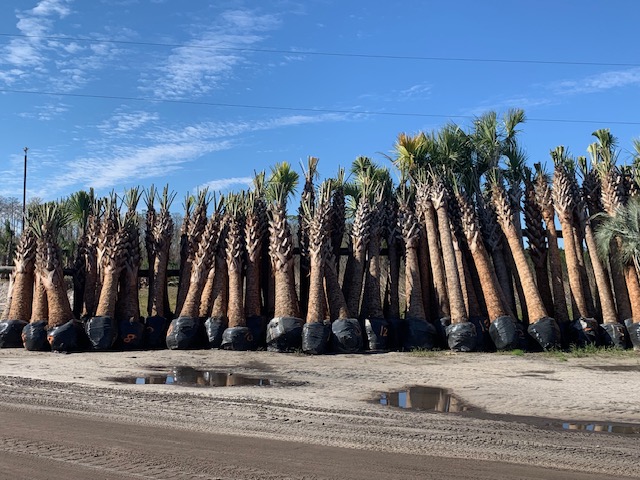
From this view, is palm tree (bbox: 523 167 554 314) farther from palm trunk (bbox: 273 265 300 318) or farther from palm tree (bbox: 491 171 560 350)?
palm trunk (bbox: 273 265 300 318)

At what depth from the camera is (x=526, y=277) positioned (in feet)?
51.9

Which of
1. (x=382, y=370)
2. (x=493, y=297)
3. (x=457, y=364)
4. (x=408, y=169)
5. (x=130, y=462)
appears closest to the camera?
(x=130, y=462)

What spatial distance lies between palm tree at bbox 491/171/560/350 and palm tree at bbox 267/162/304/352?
625 cm

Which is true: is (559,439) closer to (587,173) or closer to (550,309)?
(550,309)

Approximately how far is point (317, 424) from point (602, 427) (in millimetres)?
3595

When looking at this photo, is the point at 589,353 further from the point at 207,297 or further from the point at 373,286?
the point at 207,297

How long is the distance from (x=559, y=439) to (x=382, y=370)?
242 inches

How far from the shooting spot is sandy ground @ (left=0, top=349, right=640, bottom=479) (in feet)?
16.3

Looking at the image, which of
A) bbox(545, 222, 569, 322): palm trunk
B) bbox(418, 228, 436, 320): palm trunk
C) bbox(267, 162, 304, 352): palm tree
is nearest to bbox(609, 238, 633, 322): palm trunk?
bbox(545, 222, 569, 322): palm trunk

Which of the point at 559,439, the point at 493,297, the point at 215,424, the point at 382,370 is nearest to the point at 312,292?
the point at 382,370

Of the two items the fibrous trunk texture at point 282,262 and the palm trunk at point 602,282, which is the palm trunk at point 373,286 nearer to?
the fibrous trunk texture at point 282,262

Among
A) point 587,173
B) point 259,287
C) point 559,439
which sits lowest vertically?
point 559,439

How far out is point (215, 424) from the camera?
6.82 metres

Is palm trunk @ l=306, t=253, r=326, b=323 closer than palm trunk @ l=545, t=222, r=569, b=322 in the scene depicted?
Yes
